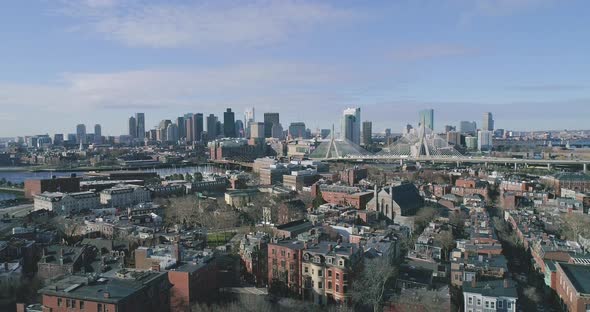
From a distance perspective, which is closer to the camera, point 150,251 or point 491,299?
point 491,299

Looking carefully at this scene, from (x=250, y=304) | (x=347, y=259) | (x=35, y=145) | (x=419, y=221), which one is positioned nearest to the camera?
(x=250, y=304)

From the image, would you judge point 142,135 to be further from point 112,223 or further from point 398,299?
point 398,299

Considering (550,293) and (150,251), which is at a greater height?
(150,251)

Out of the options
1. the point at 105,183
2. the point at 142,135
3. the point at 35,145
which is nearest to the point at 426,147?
the point at 105,183

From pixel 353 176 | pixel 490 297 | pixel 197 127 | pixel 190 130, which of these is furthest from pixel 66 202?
pixel 190 130

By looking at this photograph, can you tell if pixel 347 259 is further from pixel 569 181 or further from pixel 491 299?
pixel 569 181

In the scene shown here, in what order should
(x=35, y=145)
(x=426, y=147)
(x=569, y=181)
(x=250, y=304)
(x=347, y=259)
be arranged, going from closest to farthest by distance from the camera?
(x=250, y=304) < (x=347, y=259) < (x=569, y=181) < (x=426, y=147) < (x=35, y=145)
